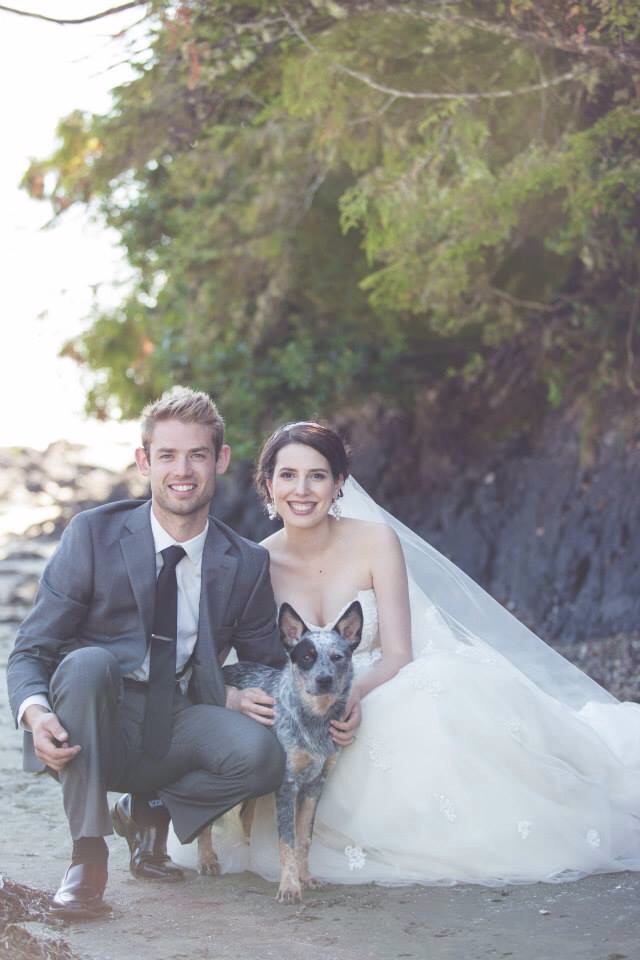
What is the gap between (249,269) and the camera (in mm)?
11211

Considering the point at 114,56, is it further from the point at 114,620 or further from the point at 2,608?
the point at 2,608

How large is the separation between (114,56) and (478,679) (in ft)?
12.1

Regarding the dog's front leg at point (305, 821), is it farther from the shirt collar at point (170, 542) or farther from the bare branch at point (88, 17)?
the bare branch at point (88, 17)

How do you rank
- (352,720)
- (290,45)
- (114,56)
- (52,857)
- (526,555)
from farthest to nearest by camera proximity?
(526,555), (290,45), (114,56), (52,857), (352,720)

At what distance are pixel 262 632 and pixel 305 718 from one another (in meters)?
0.46

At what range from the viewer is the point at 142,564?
445 cm

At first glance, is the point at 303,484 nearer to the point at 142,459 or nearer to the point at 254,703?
the point at 142,459

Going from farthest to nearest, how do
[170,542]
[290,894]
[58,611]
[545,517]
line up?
1. [545,517]
2. [170,542]
3. [58,611]
4. [290,894]

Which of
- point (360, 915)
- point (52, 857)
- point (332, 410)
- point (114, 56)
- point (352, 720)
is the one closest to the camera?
point (360, 915)

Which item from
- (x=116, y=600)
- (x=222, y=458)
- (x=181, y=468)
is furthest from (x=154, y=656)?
(x=222, y=458)

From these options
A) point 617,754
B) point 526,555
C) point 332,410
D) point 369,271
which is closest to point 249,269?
point 369,271

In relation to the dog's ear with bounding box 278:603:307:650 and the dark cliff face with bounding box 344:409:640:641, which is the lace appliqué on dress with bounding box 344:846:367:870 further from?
the dark cliff face with bounding box 344:409:640:641

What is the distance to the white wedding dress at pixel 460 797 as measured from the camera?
4.44 metres

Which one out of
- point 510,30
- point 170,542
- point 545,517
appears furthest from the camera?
point 545,517
